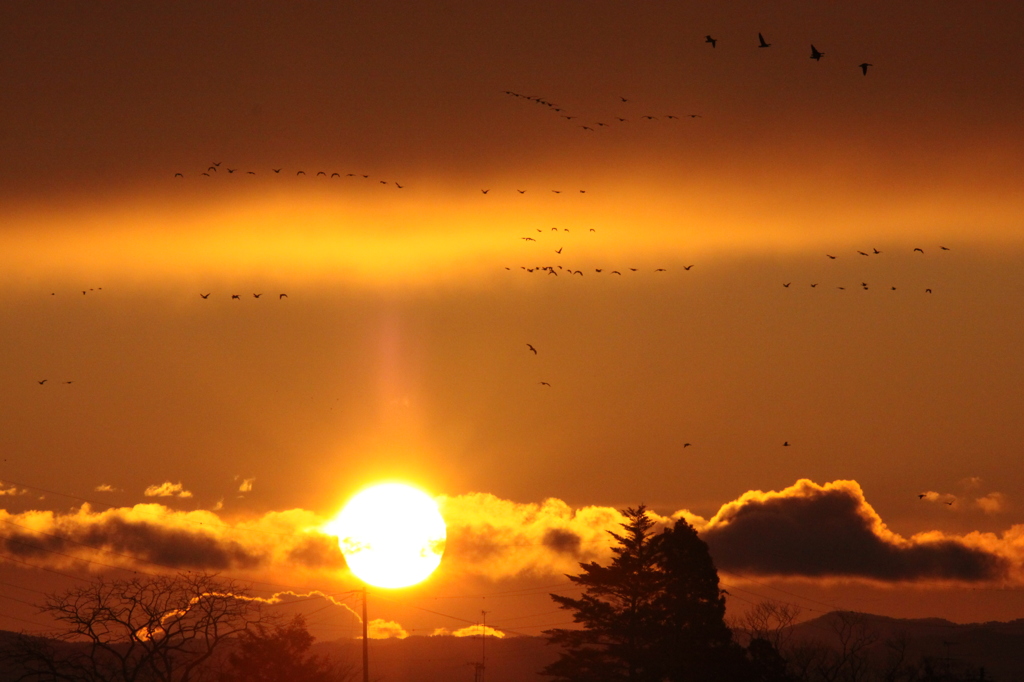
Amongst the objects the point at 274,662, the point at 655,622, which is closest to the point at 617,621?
the point at 655,622

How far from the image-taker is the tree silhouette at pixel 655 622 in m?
83.6

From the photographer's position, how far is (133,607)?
85000 millimetres

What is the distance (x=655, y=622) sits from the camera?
86625 millimetres

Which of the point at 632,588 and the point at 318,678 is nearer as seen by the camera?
the point at 632,588

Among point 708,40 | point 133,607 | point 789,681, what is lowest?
point 789,681

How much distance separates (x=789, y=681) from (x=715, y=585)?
298 inches

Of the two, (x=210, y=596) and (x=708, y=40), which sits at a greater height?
(x=708, y=40)

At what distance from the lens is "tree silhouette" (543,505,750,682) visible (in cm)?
8362

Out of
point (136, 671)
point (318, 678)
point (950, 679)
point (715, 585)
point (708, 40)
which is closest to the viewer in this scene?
point (708, 40)

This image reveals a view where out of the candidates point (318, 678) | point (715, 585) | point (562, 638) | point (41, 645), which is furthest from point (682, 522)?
point (41, 645)

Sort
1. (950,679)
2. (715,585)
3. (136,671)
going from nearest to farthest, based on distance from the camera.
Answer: (136,671) → (715,585) → (950,679)

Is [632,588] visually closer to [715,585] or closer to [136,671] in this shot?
[715,585]

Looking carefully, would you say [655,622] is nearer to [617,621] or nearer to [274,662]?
[617,621]

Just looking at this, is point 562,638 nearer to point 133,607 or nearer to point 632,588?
point 632,588
